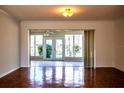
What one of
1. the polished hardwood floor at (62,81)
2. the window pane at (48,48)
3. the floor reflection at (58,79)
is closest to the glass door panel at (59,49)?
the window pane at (48,48)

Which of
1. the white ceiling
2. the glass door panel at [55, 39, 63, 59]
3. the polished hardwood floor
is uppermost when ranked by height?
the white ceiling

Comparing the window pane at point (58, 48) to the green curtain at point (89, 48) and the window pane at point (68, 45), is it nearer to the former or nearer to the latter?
the window pane at point (68, 45)

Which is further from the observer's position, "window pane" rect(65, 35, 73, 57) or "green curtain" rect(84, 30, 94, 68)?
"window pane" rect(65, 35, 73, 57)

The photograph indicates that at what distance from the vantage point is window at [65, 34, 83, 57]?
1580cm

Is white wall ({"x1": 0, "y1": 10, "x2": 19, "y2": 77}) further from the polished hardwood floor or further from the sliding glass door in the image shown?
the sliding glass door

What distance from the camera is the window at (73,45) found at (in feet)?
51.9

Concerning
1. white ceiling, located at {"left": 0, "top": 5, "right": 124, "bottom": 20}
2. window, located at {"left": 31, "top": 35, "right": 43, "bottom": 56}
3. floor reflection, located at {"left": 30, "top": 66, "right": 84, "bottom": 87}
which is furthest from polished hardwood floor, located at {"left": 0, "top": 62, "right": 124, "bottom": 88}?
window, located at {"left": 31, "top": 35, "right": 43, "bottom": 56}

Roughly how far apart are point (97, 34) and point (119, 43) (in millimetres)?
1352

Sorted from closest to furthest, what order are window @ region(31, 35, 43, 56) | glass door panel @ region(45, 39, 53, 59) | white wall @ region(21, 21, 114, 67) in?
white wall @ region(21, 21, 114, 67)
glass door panel @ region(45, 39, 53, 59)
window @ region(31, 35, 43, 56)

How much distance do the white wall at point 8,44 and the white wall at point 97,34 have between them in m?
0.57

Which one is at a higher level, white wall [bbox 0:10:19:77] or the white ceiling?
the white ceiling

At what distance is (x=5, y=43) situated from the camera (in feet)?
23.3

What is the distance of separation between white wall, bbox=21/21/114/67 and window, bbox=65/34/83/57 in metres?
6.10
